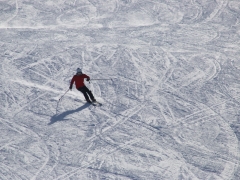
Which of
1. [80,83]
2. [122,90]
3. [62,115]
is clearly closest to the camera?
[62,115]

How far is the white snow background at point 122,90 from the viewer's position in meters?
9.11

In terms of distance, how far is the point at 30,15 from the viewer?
1683 centimetres

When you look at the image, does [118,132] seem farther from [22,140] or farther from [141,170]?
[22,140]

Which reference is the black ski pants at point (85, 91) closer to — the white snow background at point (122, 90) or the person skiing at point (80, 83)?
the person skiing at point (80, 83)

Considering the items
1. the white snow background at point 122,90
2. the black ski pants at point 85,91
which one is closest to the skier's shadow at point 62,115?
the white snow background at point 122,90

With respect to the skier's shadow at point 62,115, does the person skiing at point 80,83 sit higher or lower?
higher

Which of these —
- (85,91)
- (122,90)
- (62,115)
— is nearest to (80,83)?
(85,91)

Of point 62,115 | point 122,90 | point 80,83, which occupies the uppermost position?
point 80,83

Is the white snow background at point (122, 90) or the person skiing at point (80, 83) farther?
the person skiing at point (80, 83)

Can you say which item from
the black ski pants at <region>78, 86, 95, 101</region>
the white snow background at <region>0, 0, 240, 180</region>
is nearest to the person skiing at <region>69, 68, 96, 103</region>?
the black ski pants at <region>78, 86, 95, 101</region>

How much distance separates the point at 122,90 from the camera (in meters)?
11.8

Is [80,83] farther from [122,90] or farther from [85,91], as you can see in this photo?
[122,90]

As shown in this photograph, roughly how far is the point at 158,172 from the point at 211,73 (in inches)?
199

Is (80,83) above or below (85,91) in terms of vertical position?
above
